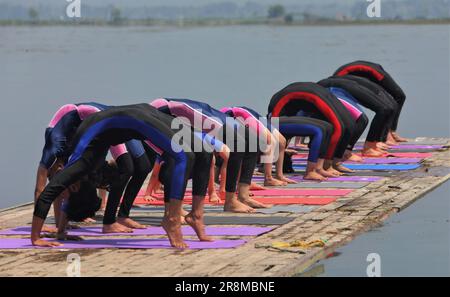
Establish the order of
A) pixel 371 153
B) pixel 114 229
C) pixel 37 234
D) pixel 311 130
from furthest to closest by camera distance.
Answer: pixel 371 153 → pixel 311 130 → pixel 114 229 → pixel 37 234

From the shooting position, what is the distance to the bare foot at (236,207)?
18.5m

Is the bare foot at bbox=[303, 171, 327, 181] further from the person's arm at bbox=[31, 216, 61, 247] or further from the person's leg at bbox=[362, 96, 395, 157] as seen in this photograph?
the person's arm at bbox=[31, 216, 61, 247]

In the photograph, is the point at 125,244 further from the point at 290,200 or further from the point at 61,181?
the point at 290,200

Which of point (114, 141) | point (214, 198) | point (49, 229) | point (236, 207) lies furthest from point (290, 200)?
point (114, 141)

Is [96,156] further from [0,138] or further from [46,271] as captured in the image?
[0,138]

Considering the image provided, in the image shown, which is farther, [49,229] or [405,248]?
[49,229]

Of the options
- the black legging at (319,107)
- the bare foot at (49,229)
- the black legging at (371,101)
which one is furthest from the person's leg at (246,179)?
the black legging at (371,101)

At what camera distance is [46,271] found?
48.0 feet

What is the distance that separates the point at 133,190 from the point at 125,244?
154 centimetres

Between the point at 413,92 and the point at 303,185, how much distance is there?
2440 centimetres

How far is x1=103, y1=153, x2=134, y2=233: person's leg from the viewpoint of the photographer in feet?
56.1

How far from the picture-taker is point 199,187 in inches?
630

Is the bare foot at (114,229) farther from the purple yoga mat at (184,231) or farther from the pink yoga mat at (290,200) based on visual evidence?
the pink yoga mat at (290,200)
